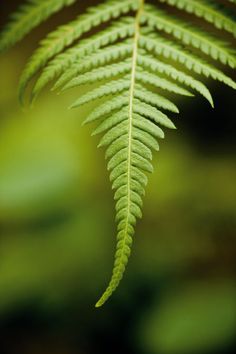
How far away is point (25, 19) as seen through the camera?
3.77 ft

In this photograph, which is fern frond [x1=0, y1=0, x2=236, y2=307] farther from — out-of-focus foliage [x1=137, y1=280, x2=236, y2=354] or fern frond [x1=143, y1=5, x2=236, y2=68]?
out-of-focus foliage [x1=137, y1=280, x2=236, y2=354]

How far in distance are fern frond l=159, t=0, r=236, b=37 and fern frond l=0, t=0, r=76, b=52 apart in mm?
308

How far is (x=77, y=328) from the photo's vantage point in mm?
3457

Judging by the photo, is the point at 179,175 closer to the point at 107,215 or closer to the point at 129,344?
the point at 107,215

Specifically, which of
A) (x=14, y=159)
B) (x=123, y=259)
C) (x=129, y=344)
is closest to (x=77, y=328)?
(x=129, y=344)

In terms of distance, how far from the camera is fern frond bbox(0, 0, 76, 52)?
1117 mm

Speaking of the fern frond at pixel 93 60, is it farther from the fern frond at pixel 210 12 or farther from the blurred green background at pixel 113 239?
the blurred green background at pixel 113 239

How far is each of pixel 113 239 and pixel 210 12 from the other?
2.27 m

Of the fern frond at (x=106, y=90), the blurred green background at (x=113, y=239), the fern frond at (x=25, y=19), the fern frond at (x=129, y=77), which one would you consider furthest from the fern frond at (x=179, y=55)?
the blurred green background at (x=113, y=239)

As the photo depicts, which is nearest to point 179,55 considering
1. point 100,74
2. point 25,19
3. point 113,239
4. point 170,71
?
point 170,71

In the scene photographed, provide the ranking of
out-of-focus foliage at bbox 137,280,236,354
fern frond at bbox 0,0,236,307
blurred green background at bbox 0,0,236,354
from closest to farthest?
1. fern frond at bbox 0,0,236,307
2. out-of-focus foliage at bbox 137,280,236,354
3. blurred green background at bbox 0,0,236,354

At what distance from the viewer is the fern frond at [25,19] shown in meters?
1.12

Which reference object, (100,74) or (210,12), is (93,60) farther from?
(210,12)

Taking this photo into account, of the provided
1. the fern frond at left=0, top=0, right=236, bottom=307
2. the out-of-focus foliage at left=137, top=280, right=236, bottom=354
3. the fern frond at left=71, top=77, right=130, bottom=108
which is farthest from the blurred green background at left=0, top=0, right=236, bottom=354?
the fern frond at left=71, top=77, right=130, bottom=108
